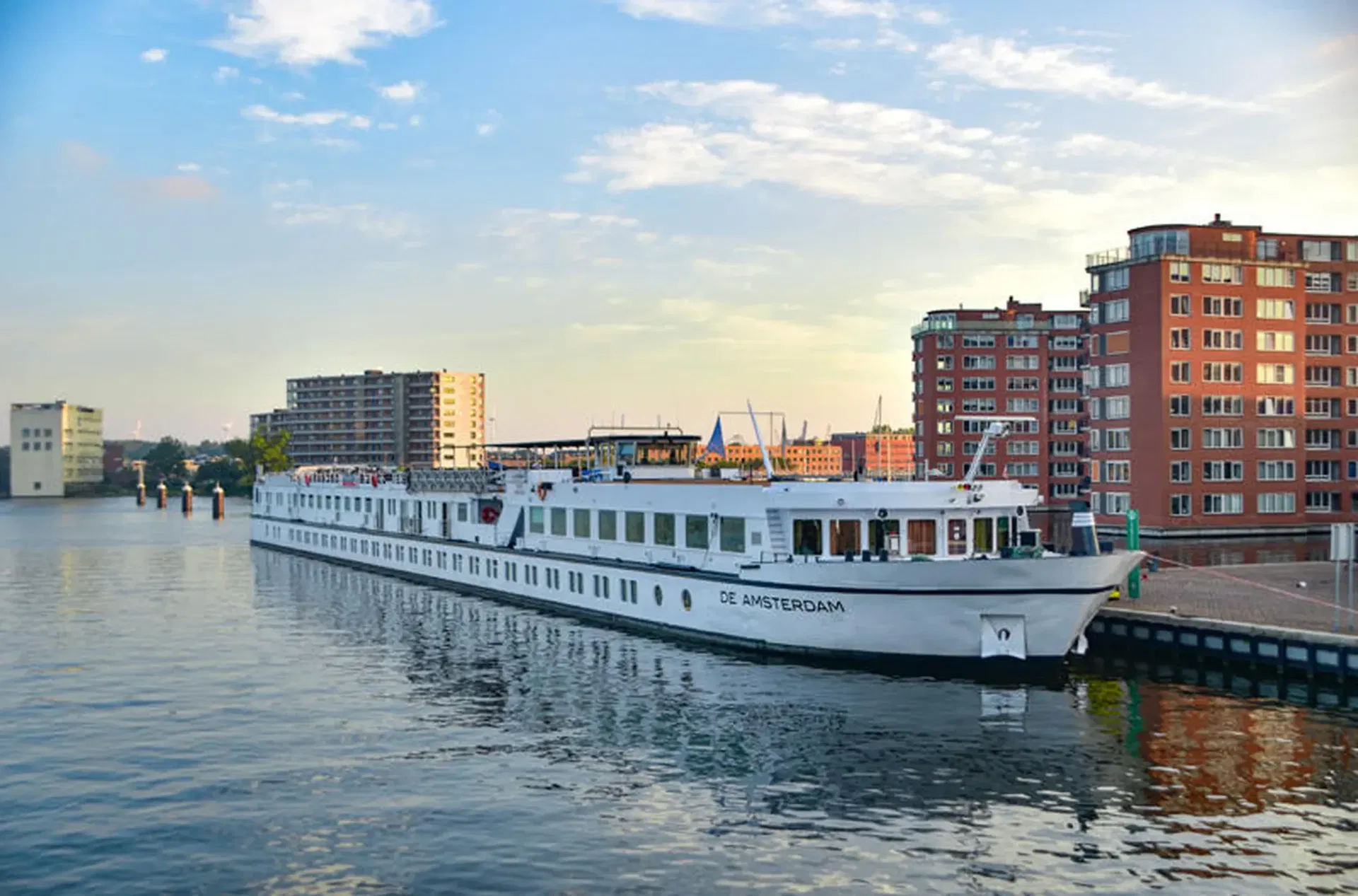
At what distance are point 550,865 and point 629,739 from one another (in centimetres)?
828

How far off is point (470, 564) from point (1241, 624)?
3728cm

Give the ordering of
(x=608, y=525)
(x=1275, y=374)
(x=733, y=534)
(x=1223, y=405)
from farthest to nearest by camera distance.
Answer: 1. (x=1275, y=374)
2. (x=1223, y=405)
3. (x=608, y=525)
4. (x=733, y=534)

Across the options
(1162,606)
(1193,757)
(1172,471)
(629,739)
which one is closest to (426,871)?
(629,739)

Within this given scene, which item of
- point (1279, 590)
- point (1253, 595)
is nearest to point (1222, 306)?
point (1279, 590)

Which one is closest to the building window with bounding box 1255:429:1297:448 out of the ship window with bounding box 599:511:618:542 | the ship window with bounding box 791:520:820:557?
the ship window with bounding box 599:511:618:542

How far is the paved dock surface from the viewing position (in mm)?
37438

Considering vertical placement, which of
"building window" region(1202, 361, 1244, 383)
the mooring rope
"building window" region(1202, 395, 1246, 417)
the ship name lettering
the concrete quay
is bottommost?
the concrete quay

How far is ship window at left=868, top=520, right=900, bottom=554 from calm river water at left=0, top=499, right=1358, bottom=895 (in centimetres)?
453

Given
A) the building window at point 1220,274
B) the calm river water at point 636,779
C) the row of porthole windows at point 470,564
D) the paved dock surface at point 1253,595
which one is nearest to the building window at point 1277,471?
the building window at point 1220,274

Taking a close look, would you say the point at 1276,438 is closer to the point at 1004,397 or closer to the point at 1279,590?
the point at 1004,397

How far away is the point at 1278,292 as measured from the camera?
88312mm

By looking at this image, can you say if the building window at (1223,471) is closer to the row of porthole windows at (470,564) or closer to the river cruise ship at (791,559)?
the river cruise ship at (791,559)

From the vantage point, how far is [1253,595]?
144 ft

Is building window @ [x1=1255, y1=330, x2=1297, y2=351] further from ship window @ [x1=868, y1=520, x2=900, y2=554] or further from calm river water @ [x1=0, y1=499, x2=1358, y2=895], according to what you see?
ship window @ [x1=868, y1=520, x2=900, y2=554]
